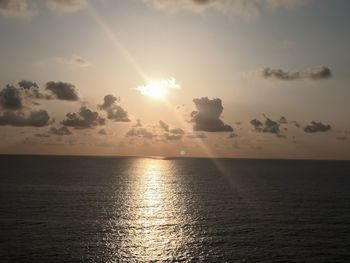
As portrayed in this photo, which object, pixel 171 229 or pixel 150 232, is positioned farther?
pixel 171 229

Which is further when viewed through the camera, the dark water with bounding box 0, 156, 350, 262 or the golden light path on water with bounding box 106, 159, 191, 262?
the golden light path on water with bounding box 106, 159, 191, 262

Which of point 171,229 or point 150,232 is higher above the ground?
point 171,229

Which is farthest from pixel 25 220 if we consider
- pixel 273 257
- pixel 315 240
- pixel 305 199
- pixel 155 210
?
pixel 305 199

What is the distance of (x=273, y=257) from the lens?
236ft

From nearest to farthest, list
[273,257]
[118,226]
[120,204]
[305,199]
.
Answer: [273,257] → [118,226] → [120,204] → [305,199]

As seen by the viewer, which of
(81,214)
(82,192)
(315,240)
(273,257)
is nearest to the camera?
(273,257)

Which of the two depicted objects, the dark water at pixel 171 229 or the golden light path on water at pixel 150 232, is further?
the golden light path on water at pixel 150 232

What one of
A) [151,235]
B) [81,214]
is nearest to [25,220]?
[81,214]

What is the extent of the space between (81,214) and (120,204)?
27118mm

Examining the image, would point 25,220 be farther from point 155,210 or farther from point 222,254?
point 222,254

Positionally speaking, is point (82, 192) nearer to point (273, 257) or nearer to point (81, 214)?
point (81, 214)

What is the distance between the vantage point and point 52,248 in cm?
7506

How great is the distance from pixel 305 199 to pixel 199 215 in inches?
2318

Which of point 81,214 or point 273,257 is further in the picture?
point 81,214
